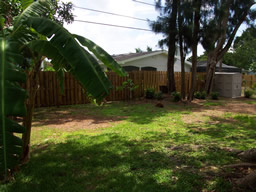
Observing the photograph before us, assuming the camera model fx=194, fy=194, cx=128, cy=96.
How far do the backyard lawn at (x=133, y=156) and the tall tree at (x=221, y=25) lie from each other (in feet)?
18.7

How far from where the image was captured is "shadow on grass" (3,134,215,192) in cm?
299

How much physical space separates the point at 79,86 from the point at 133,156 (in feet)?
25.4

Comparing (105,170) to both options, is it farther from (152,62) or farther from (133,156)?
(152,62)

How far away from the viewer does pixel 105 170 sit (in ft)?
11.5

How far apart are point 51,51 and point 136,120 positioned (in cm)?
489

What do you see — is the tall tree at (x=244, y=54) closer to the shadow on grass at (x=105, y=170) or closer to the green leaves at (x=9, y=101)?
the shadow on grass at (x=105, y=170)

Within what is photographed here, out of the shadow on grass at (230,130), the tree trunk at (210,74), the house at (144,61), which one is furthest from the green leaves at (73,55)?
the house at (144,61)

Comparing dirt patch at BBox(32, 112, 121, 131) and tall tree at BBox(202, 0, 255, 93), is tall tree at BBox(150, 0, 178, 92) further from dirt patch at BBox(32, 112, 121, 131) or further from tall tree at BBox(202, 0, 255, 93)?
dirt patch at BBox(32, 112, 121, 131)

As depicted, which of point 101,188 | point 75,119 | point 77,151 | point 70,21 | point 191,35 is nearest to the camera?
point 101,188

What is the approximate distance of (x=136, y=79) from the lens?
13070mm

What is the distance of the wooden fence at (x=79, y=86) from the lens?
9883mm

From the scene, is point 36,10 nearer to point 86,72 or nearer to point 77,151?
point 86,72

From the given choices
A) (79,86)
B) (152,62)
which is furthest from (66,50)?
(152,62)

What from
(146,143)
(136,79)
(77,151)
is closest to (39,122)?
(77,151)
